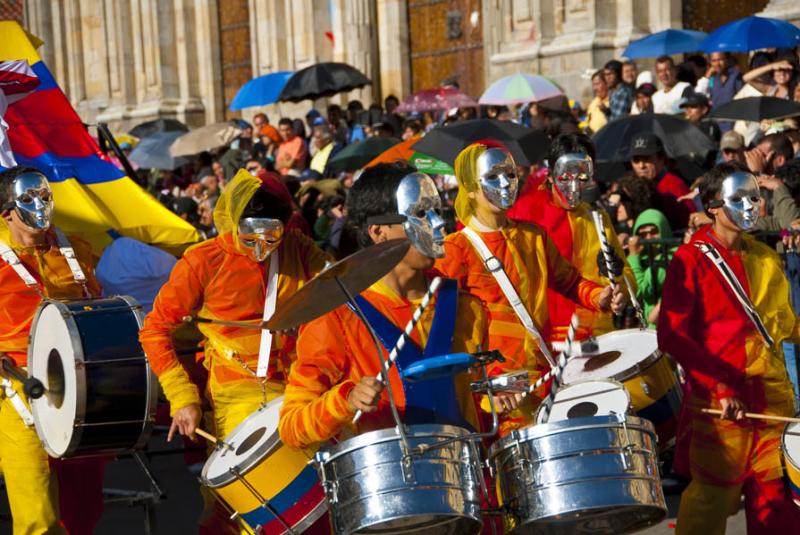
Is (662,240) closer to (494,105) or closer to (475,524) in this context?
(475,524)

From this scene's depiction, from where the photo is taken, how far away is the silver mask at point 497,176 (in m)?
5.81

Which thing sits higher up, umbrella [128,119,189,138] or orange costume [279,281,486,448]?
orange costume [279,281,486,448]

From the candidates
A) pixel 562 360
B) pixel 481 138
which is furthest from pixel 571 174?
pixel 481 138

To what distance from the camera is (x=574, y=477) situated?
3967 millimetres

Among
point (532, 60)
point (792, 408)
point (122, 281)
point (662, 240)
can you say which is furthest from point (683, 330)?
point (532, 60)

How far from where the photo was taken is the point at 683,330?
567 cm

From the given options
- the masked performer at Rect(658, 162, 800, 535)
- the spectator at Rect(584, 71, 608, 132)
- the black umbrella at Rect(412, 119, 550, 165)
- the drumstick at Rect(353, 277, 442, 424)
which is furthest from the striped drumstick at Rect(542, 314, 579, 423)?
the spectator at Rect(584, 71, 608, 132)

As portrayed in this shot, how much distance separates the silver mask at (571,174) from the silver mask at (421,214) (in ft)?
8.72

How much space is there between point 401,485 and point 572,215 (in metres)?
3.36

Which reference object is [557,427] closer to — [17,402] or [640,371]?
[640,371]

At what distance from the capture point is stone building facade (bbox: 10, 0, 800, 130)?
16156mm

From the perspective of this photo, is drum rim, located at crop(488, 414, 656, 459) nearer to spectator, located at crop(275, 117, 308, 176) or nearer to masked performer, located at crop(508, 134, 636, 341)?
masked performer, located at crop(508, 134, 636, 341)

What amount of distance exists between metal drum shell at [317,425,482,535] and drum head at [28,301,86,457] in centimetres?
235

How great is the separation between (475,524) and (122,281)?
549 centimetres
